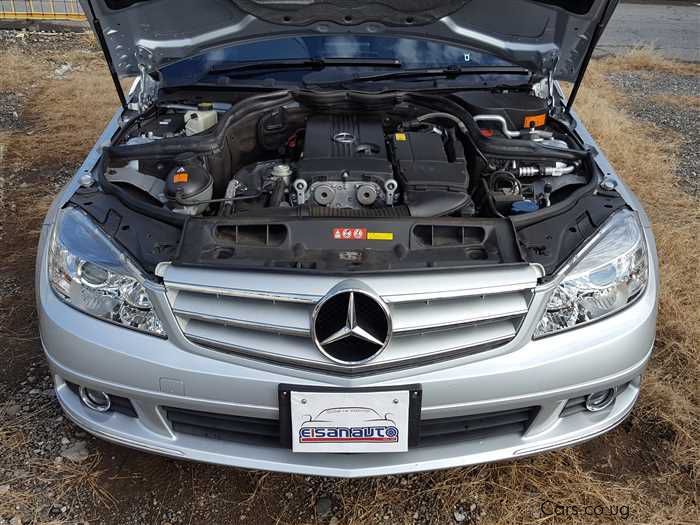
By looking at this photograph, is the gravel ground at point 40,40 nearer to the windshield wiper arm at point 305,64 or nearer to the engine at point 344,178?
the windshield wiper arm at point 305,64

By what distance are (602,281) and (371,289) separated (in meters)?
0.73

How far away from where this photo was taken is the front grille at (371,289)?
61.8 inches

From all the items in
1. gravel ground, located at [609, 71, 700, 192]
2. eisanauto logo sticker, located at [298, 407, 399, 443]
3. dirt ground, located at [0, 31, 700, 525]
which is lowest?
gravel ground, located at [609, 71, 700, 192]

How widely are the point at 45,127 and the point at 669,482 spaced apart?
539cm

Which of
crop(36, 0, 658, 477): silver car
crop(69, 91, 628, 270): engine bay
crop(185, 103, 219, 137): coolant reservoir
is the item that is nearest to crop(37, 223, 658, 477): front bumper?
crop(36, 0, 658, 477): silver car

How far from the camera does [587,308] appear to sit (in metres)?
1.74

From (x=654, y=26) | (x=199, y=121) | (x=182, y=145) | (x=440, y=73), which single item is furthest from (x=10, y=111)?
(x=654, y=26)

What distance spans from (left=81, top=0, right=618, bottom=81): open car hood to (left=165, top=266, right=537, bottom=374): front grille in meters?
1.49

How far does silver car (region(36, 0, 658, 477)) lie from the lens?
1589 mm

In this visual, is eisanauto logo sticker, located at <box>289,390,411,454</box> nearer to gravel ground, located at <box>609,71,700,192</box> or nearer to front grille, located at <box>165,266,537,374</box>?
front grille, located at <box>165,266,537,374</box>

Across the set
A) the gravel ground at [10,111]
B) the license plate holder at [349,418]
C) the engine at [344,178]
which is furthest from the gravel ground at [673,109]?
the gravel ground at [10,111]

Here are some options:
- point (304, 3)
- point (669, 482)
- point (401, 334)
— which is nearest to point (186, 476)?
point (401, 334)

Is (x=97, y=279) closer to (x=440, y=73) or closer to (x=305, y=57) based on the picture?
(x=305, y=57)

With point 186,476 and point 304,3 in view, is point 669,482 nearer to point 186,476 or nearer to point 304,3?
point 186,476
